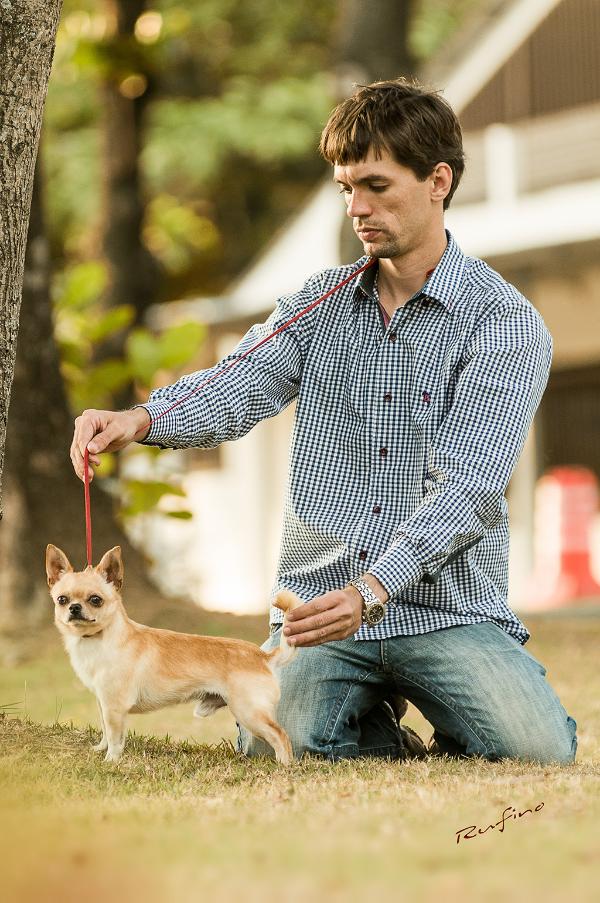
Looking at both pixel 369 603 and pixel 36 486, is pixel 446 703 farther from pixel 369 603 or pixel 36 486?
pixel 36 486

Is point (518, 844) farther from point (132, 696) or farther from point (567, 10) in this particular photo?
point (567, 10)

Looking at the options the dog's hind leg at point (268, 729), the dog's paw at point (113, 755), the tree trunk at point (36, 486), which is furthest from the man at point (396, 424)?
the tree trunk at point (36, 486)

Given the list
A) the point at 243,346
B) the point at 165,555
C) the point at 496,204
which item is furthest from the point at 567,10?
the point at 243,346

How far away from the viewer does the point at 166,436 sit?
3.79 meters

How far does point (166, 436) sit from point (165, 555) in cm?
638

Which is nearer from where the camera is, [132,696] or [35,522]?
[132,696]

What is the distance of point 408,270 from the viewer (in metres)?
4.09

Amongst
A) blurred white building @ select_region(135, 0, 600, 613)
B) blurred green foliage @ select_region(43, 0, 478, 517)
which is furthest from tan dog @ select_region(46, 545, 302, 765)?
blurred green foliage @ select_region(43, 0, 478, 517)

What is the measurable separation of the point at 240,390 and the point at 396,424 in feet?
1.62

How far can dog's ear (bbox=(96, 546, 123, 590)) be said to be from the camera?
3.62 metres

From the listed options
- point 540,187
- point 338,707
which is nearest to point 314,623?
point 338,707

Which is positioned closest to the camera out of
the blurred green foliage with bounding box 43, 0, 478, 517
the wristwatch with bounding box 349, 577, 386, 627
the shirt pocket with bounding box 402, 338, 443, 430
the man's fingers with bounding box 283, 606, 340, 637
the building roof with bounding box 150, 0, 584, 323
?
the man's fingers with bounding box 283, 606, 340, 637
